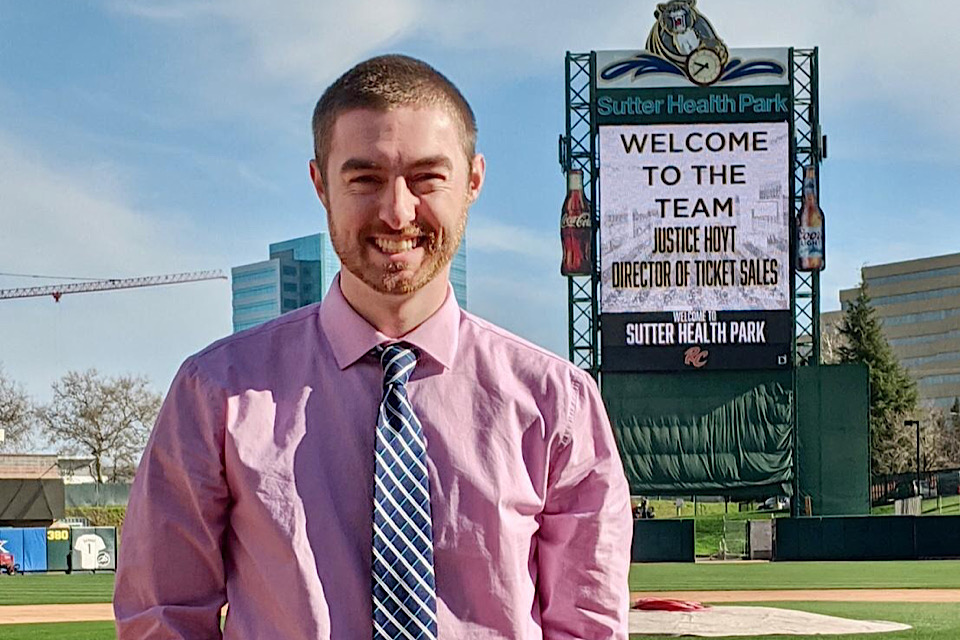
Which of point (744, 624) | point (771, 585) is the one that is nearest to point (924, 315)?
point (771, 585)

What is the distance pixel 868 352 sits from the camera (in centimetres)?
5953

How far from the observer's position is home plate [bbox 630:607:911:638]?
552 inches

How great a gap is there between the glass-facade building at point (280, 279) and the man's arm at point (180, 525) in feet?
431

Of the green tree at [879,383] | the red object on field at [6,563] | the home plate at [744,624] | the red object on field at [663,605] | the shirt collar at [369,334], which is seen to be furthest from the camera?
the green tree at [879,383]

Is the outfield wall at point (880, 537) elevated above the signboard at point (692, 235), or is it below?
below

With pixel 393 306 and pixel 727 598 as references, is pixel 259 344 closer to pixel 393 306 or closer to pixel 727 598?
pixel 393 306

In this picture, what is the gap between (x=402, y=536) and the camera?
2246 millimetres

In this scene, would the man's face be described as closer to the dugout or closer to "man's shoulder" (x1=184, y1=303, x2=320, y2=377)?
"man's shoulder" (x1=184, y1=303, x2=320, y2=377)

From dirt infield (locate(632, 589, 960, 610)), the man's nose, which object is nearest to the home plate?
dirt infield (locate(632, 589, 960, 610))

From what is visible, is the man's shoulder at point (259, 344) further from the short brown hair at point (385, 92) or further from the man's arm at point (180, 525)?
the short brown hair at point (385, 92)

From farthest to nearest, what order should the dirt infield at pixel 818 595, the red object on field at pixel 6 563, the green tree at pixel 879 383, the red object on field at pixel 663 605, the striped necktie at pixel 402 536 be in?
1. the green tree at pixel 879 383
2. the red object on field at pixel 6 563
3. the dirt infield at pixel 818 595
4. the red object on field at pixel 663 605
5. the striped necktie at pixel 402 536

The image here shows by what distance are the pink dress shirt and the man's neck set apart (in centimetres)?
2

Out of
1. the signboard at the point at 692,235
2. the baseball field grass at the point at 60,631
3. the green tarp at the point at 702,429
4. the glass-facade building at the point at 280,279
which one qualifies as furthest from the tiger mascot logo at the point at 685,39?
the glass-facade building at the point at 280,279

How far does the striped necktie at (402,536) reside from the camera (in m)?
2.23
